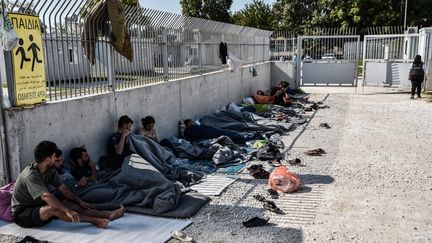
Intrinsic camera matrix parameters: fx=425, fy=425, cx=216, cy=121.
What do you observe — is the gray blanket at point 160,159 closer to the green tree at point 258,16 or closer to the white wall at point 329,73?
the white wall at point 329,73

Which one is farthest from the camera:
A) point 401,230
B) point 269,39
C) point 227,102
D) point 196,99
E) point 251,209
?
point 269,39

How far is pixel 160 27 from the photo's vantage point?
8.68 meters

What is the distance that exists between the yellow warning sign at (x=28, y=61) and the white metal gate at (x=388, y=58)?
1532 cm

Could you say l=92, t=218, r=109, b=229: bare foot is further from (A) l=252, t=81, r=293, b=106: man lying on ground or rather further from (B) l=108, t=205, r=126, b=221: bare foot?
(A) l=252, t=81, r=293, b=106: man lying on ground

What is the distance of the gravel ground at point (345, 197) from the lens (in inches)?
176

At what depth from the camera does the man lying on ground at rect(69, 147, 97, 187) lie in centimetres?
568

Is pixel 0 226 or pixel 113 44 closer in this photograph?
pixel 0 226

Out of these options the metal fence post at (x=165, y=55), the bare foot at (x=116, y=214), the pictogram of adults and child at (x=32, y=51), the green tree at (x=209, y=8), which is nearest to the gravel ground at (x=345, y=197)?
the bare foot at (x=116, y=214)

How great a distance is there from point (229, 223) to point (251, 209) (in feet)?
1.67

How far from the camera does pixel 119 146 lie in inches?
257

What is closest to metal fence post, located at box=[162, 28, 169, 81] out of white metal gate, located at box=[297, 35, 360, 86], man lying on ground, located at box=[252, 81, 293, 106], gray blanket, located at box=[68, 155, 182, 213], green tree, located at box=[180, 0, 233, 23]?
gray blanket, located at box=[68, 155, 182, 213]

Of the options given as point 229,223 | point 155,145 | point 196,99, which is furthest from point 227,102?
point 229,223

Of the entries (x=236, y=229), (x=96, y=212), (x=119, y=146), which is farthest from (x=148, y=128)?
(x=236, y=229)

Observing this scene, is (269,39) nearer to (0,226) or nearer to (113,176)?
(113,176)
